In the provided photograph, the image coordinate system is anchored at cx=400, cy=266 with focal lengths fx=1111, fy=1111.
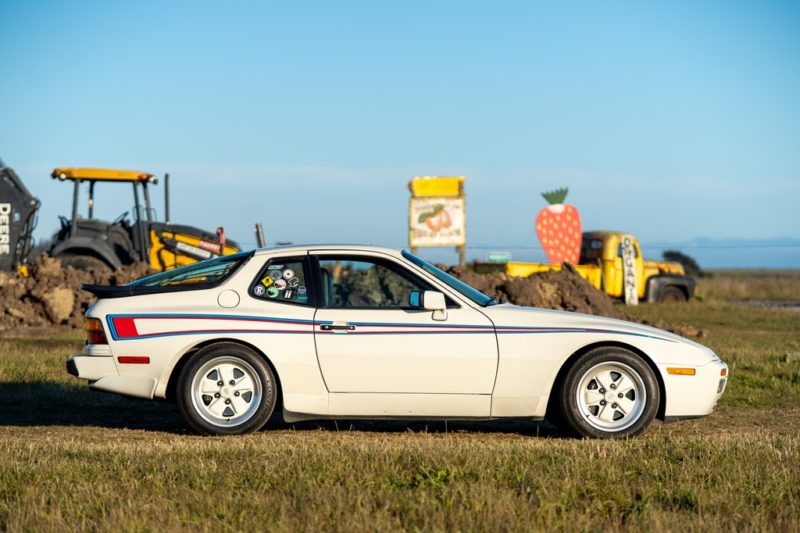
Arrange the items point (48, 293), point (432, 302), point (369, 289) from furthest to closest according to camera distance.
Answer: point (48, 293) → point (369, 289) → point (432, 302)

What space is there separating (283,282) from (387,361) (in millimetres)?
1077

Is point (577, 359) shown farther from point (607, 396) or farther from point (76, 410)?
Result: point (76, 410)

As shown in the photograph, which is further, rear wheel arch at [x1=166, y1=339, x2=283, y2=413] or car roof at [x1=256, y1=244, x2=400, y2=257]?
car roof at [x1=256, y1=244, x2=400, y2=257]

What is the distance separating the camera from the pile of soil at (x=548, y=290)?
850 inches

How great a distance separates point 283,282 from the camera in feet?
28.4

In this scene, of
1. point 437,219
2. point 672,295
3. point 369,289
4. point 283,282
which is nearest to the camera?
point 283,282

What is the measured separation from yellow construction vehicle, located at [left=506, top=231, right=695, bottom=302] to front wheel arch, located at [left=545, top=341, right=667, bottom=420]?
21.6 meters

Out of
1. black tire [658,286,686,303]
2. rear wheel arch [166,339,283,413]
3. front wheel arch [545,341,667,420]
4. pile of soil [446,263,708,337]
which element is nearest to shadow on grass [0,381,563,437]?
front wheel arch [545,341,667,420]

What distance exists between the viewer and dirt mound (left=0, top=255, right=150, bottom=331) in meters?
20.7

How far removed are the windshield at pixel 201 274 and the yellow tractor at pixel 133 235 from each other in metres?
15.3

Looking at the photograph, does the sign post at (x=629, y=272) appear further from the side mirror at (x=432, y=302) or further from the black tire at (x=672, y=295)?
the side mirror at (x=432, y=302)

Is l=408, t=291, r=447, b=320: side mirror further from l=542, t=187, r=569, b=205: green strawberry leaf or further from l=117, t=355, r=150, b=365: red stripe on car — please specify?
l=542, t=187, r=569, b=205: green strawberry leaf

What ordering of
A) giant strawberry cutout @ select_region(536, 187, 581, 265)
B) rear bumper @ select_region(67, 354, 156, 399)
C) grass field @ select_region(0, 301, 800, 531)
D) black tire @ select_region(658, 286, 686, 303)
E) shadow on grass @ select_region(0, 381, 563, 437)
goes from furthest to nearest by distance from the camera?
black tire @ select_region(658, 286, 686, 303), giant strawberry cutout @ select_region(536, 187, 581, 265), shadow on grass @ select_region(0, 381, 563, 437), rear bumper @ select_region(67, 354, 156, 399), grass field @ select_region(0, 301, 800, 531)

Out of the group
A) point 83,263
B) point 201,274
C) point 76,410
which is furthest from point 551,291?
point 201,274
